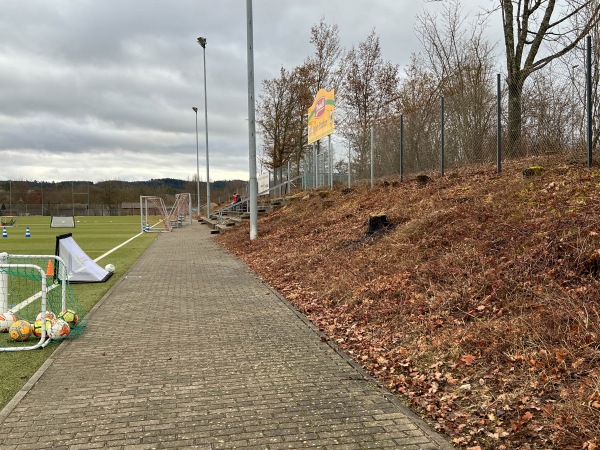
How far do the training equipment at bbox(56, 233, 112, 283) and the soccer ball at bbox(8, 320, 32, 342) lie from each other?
12.5ft

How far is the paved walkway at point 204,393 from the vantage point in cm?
331

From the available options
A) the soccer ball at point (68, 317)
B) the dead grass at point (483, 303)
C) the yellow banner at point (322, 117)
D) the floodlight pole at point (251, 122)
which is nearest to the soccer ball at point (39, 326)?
the soccer ball at point (68, 317)

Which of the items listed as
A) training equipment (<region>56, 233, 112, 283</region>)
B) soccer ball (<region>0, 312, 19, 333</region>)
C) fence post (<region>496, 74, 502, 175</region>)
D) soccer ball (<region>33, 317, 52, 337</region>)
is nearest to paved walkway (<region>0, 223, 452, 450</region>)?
soccer ball (<region>33, 317, 52, 337</region>)

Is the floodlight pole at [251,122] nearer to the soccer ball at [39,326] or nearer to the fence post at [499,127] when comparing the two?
the fence post at [499,127]

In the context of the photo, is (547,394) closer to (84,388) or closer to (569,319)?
(569,319)

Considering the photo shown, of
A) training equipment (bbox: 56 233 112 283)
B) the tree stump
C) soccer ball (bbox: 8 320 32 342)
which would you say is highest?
the tree stump

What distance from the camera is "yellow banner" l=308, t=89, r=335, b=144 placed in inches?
859

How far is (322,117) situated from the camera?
76.4 feet

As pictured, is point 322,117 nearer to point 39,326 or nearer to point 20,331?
point 39,326

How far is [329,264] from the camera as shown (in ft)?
31.6

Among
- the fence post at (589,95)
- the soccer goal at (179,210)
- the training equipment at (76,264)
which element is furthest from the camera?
the soccer goal at (179,210)

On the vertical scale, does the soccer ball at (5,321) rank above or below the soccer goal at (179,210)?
below

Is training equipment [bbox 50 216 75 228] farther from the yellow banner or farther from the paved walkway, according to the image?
the paved walkway

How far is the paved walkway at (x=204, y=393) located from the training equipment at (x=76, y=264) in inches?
125
